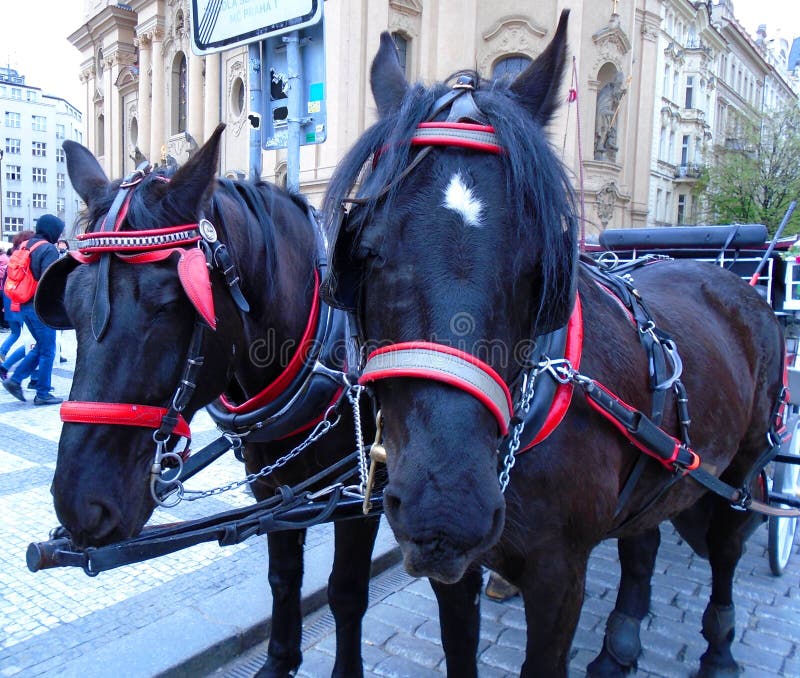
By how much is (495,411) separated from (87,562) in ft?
4.30

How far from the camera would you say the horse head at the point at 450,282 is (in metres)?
1.30

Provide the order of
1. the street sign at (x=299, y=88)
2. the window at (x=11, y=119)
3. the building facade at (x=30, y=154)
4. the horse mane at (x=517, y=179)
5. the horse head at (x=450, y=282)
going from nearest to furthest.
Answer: the horse head at (x=450, y=282)
the horse mane at (x=517, y=179)
the street sign at (x=299, y=88)
the building facade at (x=30, y=154)
the window at (x=11, y=119)

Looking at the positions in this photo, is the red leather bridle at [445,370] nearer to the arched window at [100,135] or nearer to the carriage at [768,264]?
the carriage at [768,264]

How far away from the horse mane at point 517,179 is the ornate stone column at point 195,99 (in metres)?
28.9

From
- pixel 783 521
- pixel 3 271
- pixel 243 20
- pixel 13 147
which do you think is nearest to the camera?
pixel 783 521

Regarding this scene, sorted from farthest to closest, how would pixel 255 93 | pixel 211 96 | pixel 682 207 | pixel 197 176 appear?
pixel 682 207 < pixel 211 96 < pixel 255 93 < pixel 197 176

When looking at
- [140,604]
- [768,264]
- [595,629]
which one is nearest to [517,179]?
[595,629]

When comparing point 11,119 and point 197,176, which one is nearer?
point 197,176

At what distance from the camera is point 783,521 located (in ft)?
13.6

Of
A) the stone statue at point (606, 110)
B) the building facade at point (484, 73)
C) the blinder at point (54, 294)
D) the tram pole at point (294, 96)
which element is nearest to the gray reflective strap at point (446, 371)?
the blinder at point (54, 294)

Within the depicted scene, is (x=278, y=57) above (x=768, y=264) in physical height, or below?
above

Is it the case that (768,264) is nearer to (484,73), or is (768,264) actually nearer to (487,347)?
(487,347)

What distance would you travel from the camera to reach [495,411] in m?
1.36

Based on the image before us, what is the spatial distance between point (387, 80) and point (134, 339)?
3.34ft
